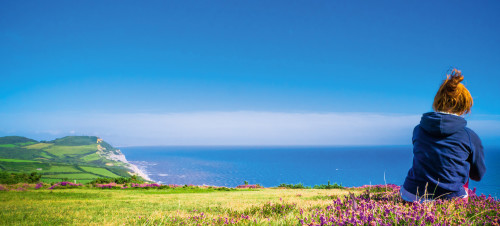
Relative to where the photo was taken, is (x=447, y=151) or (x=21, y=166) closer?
(x=447, y=151)

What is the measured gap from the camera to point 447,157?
3.95 m

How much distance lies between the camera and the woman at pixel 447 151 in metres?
3.95

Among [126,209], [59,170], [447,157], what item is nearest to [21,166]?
[59,170]

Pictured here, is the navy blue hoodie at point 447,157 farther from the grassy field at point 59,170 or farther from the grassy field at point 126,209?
the grassy field at point 59,170

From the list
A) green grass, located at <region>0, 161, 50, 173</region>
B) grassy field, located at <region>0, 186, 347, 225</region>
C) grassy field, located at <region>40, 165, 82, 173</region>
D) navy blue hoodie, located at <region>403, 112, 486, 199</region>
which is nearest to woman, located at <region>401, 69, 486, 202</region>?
navy blue hoodie, located at <region>403, 112, 486, 199</region>

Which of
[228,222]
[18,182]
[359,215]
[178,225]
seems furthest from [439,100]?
[18,182]

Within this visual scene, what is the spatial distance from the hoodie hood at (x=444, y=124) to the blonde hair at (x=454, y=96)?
332 millimetres

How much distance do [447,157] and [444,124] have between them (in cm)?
54

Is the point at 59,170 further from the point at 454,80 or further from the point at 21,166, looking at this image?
the point at 454,80

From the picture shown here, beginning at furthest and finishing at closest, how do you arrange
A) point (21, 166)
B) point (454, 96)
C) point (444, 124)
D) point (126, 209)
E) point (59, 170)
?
point (21, 166), point (59, 170), point (126, 209), point (454, 96), point (444, 124)

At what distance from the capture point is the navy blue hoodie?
155 inches

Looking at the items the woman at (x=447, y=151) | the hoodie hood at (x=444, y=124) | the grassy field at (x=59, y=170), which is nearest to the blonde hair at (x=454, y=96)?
the woman at (x=447, y=151)

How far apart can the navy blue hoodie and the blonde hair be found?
13.8 inches

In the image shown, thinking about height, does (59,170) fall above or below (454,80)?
below
